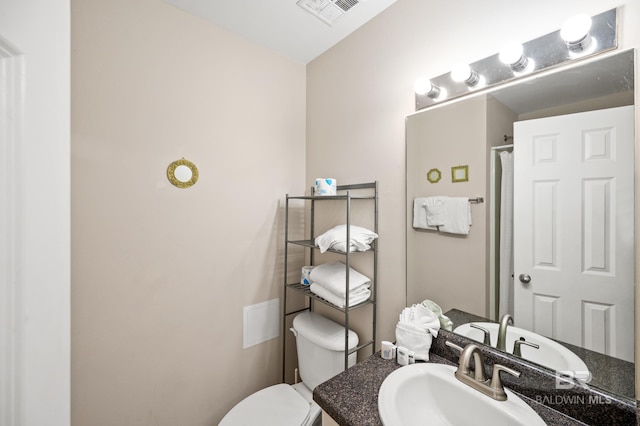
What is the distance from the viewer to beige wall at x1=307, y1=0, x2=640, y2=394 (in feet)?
2.91

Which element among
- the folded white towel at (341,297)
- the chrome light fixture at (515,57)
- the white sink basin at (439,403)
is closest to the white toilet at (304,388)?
the folded white towel at (341,297)

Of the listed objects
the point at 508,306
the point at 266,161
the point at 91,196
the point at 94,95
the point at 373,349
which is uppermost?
the point at 94,95

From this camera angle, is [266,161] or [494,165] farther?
[266,161]

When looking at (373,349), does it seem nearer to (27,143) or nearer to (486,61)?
(486,61)

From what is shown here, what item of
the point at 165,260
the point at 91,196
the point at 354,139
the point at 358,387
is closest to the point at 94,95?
the point at 91,196

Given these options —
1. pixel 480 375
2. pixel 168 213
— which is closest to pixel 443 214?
pixel 480 375

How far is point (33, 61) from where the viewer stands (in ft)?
2.03

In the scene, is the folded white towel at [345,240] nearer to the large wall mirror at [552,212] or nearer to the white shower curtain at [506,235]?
the large wall mirror at [552,212]

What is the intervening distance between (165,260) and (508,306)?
4.87 ft

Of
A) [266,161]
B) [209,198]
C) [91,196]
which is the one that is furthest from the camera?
[266,161]

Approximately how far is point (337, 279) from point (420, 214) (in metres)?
0.52

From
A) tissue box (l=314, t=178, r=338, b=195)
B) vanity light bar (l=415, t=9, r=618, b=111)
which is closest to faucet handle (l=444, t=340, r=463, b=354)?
tissue box (l=314, t=178, r=338, b=195)

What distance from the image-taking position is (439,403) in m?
0.86

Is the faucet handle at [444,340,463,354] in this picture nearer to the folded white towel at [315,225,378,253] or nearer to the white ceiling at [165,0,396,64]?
the folded white towel at [315,225,378,253]
